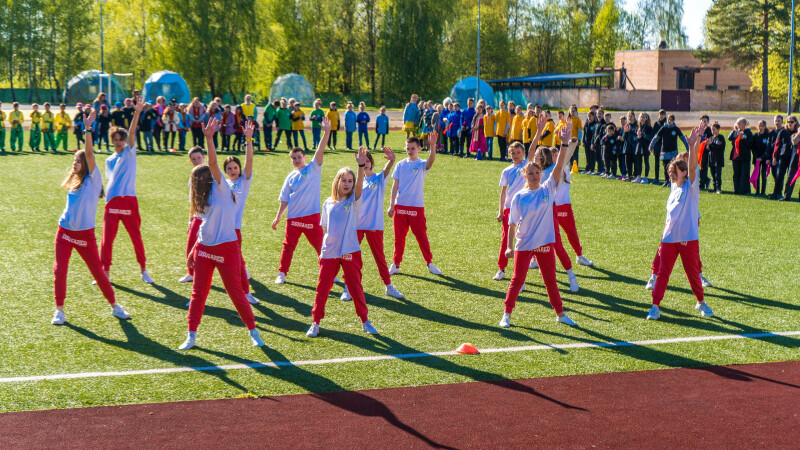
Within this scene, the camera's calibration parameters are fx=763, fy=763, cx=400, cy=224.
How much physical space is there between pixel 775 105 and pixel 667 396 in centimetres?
6547

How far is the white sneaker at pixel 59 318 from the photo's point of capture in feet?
27.7

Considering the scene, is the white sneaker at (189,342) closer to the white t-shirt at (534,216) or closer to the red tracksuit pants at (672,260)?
the white t-shirt at (534,216)

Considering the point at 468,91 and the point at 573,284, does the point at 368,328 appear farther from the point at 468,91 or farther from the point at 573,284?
the point at 468,91

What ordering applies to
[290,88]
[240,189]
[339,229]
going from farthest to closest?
[290,88]
[240,189]
[339,229]

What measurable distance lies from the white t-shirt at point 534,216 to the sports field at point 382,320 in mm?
1040

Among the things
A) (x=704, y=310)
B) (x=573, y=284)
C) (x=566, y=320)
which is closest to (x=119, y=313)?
(x=566, y=320)

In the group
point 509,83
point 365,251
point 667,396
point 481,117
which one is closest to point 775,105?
point 509,83

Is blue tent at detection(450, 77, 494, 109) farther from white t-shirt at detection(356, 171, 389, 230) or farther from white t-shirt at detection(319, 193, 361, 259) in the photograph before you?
white t-shirt at detection(319, 193, 361, 259)

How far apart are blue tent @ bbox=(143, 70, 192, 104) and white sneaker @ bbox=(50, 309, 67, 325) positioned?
1703 inches

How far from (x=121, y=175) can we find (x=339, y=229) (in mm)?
3704

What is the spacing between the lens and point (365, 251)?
12.7 metres

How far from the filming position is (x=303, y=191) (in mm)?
9719

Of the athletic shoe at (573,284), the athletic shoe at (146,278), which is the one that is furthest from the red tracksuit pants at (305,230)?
the athletic shoe at (573,284)

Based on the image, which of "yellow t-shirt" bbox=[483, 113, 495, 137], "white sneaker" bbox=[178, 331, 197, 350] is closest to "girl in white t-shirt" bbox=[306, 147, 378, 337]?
"white sneaker" bbox=[178, 331, 197, 350]
